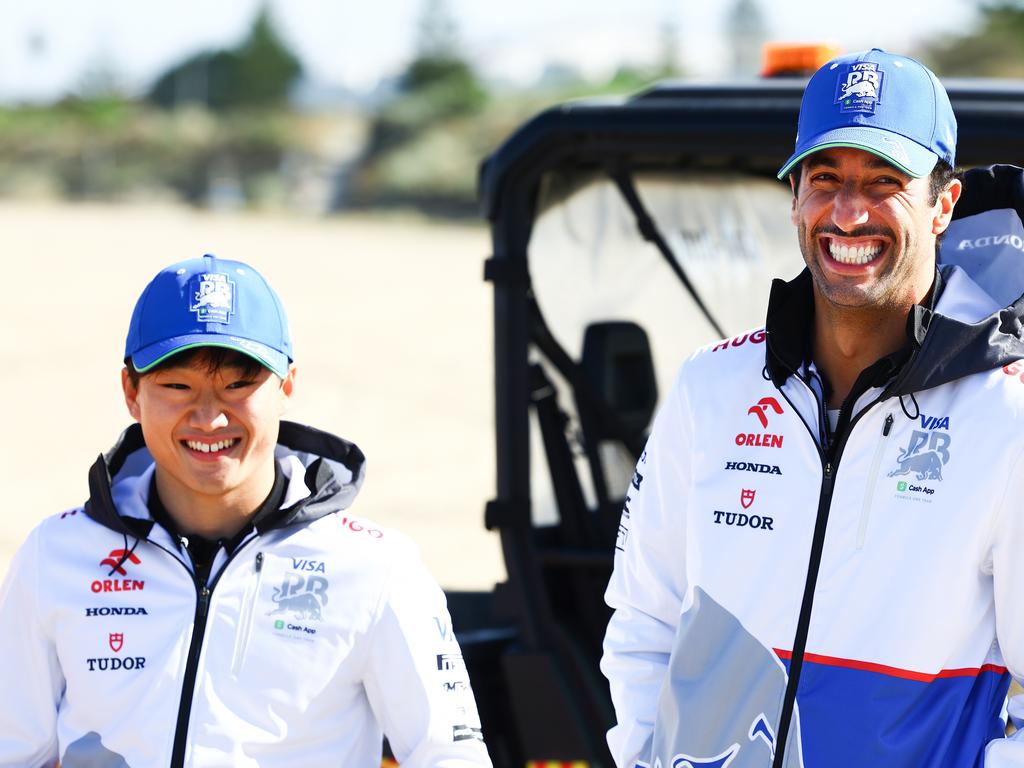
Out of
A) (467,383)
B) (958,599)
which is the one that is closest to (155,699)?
(958,599)

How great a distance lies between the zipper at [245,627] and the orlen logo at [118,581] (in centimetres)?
17

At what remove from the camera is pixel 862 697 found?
211cm

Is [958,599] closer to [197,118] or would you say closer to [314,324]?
[314,324]

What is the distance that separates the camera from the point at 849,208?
2.16 meters

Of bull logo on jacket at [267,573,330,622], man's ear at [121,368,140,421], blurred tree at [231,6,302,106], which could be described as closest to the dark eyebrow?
bull logo on jacket at [267,573,330,622]

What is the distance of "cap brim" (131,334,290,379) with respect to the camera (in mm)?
2336

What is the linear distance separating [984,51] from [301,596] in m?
37.9

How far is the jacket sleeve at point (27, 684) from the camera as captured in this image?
2324 millimetres

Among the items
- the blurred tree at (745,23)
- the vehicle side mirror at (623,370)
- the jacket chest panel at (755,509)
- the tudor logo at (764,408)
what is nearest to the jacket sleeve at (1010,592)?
the jacket chest panel at (755,509)

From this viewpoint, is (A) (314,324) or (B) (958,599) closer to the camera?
(B) (958,599)

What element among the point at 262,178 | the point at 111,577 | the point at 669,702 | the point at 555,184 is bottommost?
the point at 669,702

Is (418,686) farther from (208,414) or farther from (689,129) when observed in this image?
(689,129)

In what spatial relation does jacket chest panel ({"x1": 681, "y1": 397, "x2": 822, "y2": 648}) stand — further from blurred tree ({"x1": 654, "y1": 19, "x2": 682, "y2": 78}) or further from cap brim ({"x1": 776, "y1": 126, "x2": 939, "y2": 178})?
blurred tree ({"x1": 654, "y1": 19, "x2": 682, "y2": 78})

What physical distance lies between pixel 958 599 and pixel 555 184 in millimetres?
1963
